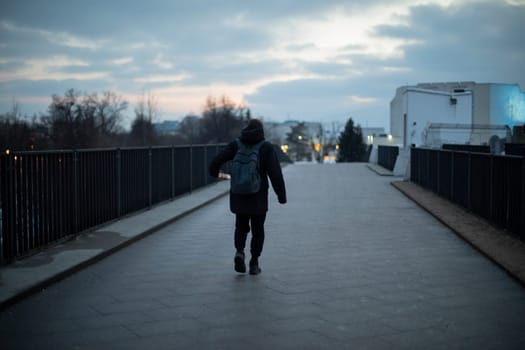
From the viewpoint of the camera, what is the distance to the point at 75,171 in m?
9.16

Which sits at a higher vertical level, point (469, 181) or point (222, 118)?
point (222, 118)

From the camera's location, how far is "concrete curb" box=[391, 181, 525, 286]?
7290 millimetres

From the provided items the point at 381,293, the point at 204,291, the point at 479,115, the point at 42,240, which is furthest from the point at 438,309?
the point at 479,115

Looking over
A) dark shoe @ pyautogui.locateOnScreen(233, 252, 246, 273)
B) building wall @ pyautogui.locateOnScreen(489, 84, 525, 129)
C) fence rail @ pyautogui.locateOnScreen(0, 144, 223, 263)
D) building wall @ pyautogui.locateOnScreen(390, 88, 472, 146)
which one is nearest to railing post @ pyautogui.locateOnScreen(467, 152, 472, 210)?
fence rail @ pyautogui.locateOnScreen(0, 144, 223, 263)

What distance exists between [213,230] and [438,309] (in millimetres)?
5850

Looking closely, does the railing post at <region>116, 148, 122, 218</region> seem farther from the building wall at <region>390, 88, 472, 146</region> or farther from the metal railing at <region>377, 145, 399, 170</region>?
the building wall at <region>390, 88, 472, 146</region>

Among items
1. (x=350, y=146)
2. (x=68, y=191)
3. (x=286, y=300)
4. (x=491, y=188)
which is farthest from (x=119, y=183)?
(x=350, y=146)

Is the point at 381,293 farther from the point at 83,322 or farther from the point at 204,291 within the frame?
the point at 83,322

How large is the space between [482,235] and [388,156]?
23633mm

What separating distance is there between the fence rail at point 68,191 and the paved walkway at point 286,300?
3.22 feet

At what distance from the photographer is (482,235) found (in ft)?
31.2

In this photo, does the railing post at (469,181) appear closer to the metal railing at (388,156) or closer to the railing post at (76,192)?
the railing post at (76,192)

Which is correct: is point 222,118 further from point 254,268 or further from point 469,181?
point 254,268

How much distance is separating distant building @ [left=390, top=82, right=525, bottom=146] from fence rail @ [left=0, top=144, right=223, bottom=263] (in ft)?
117
